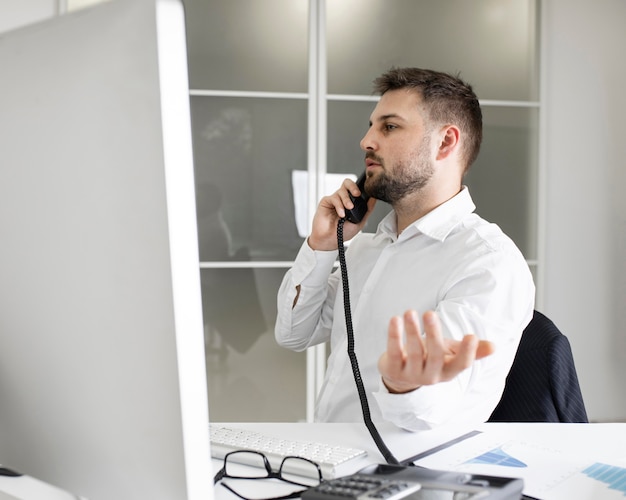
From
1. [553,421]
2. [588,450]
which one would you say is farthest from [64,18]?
[553,421]

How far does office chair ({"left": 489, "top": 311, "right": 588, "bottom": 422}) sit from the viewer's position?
1460 mm

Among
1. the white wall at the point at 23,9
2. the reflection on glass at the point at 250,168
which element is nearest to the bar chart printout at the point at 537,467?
the reflection on glass at the point at 250,168

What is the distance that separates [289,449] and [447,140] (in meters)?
1.09

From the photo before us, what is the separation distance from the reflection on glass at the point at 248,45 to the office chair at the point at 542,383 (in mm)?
2139

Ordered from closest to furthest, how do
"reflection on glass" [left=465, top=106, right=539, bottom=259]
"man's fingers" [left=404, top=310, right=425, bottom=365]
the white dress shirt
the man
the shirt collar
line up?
"man's fingers" [left=404, top=310, right=425, bottom=365], the white dress shirt, the man, the shirt collar, "reflection on glass" [left=465, top=106, right=539, bottom=259]

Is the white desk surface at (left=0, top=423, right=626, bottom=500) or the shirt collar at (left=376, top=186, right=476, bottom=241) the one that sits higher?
the shirt collar at (left=376, top=186, right=476, bottom=241)

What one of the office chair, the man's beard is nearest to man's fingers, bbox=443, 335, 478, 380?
the office chair

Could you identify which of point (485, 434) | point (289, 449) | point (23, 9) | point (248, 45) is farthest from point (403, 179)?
point (23, 9)

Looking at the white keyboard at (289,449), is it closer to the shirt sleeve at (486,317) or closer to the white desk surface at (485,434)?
the white desk surface at (485,434)

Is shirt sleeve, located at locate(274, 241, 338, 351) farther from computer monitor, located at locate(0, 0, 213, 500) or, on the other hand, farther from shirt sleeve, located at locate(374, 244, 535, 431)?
computer monitor, located at locate(0, 0, 213, 500)

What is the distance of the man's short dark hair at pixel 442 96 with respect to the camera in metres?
1.90

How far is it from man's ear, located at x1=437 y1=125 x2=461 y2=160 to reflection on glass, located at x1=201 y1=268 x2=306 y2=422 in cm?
161

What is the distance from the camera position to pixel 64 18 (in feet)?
1.88

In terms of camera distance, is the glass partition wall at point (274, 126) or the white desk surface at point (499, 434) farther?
the glass partition wall at point (274, 126)
